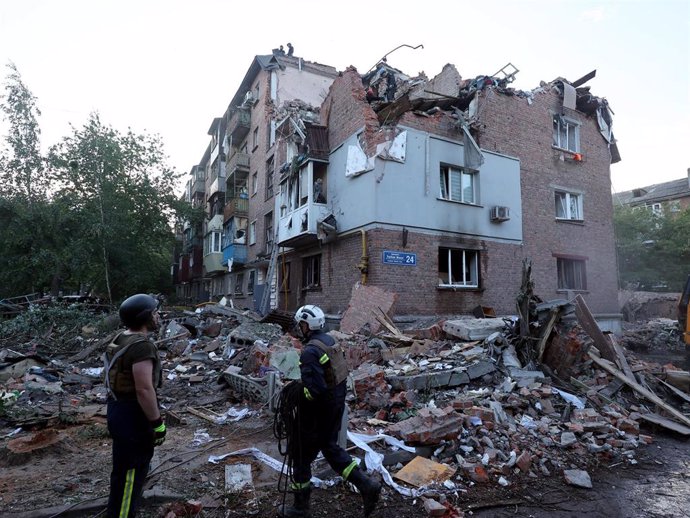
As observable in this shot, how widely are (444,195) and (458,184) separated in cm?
75

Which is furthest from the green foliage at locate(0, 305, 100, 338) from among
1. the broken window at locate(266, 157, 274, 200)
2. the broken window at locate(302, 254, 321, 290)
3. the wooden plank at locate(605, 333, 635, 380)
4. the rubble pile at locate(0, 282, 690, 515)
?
the wooden plank at locate(605, 333, 635, 380)

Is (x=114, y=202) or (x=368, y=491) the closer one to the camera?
(x=368, y=491)

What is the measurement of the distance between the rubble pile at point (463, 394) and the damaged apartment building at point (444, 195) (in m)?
3.51

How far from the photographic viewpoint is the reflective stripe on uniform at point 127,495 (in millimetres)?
2584

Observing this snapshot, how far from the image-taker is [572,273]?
52.5ft

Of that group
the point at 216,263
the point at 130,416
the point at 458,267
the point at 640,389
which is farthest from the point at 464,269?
the point at 216,263

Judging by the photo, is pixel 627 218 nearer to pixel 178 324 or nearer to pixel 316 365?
pixel 178 324

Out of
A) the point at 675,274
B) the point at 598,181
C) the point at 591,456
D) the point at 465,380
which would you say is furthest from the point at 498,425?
the point at 675,274

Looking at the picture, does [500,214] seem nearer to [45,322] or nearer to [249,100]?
[45,322]

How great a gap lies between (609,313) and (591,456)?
13.5 meters

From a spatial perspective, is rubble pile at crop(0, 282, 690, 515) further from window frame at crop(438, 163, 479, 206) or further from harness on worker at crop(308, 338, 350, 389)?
window frame at crop(438, 163, 479, 206)

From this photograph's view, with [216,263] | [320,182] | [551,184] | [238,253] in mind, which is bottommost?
Result: [216,263]

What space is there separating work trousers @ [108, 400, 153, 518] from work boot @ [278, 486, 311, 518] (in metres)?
1.22

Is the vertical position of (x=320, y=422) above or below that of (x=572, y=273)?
below
